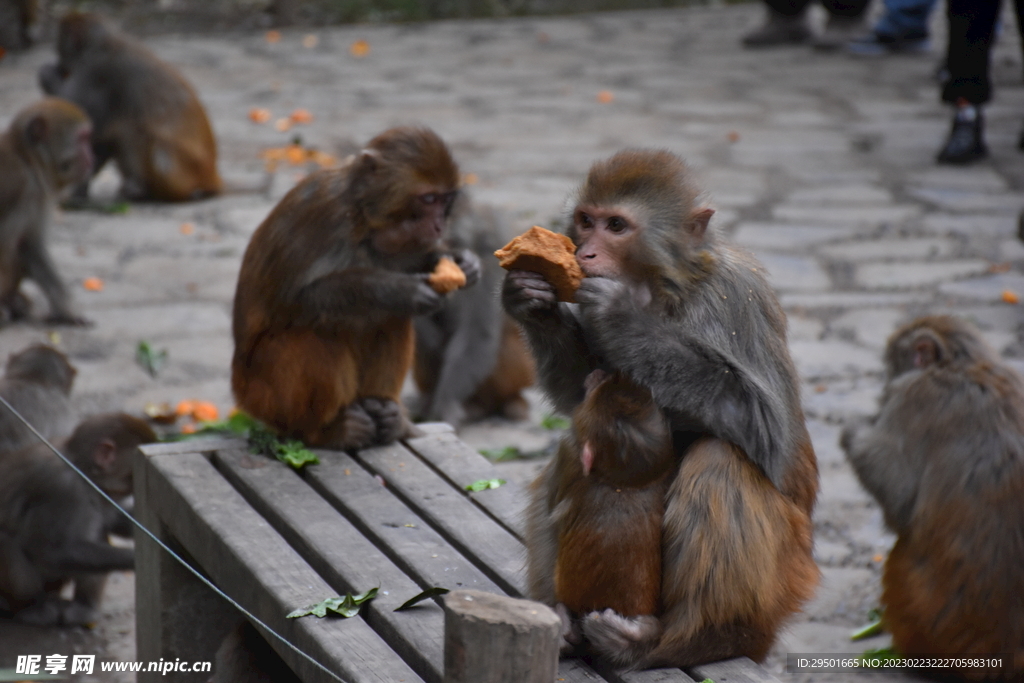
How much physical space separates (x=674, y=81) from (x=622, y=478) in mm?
10295

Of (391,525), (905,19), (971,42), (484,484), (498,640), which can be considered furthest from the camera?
(905,19)

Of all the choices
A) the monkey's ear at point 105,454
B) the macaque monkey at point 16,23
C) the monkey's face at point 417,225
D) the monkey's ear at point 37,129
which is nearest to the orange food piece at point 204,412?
the monkey's ear at point 105,454

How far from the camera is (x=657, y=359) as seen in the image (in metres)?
2.90

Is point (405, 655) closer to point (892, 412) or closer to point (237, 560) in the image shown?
point (237, 560)

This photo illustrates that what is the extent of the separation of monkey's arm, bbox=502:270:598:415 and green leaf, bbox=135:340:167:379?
139 inches

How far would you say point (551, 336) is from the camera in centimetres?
315

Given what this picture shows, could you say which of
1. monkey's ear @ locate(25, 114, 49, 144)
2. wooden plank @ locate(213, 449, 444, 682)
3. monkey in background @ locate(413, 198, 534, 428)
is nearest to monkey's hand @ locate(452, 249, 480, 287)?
wooden plank @ locate(213, 449, 444, 682)

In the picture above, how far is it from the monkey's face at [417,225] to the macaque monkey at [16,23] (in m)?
10.1

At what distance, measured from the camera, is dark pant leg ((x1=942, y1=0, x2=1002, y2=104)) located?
8.95 meters

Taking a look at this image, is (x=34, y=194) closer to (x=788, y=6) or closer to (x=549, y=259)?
(x=549, y=259)

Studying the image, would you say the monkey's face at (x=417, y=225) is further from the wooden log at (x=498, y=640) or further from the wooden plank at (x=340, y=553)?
the wooden log at (x=498, y=640)

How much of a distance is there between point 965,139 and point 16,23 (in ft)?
32.4

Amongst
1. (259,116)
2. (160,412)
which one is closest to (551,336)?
(160,412)

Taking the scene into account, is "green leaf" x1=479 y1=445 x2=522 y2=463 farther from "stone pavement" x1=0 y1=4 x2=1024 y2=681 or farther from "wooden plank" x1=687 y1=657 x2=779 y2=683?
"wooden plank" x1=687 y1=657 x2=779 y2=683
